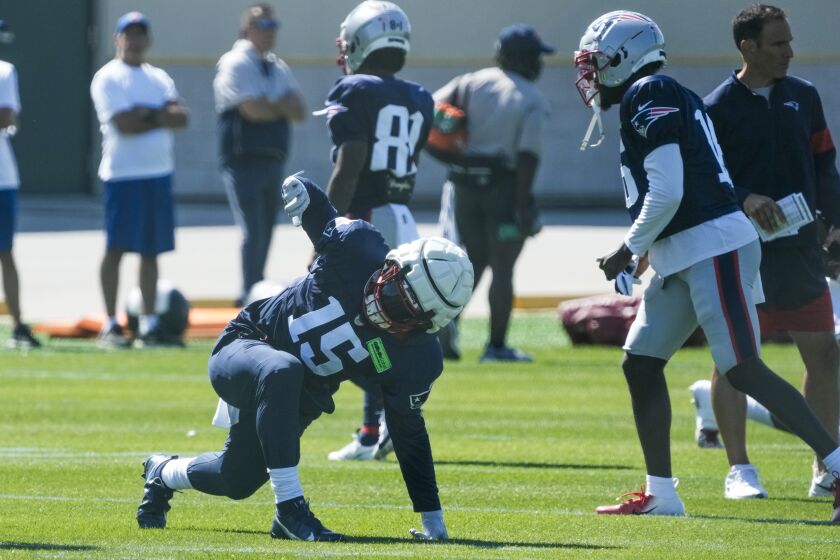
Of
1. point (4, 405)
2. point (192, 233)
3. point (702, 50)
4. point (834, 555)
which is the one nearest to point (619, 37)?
point (834, 555)

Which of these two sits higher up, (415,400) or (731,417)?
(415,400)

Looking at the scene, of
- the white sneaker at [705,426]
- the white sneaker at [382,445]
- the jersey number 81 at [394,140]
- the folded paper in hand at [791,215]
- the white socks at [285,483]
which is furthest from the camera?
the white sneaker at [705,426]

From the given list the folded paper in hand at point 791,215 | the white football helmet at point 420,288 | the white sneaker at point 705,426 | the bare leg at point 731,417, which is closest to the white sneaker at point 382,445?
the white sneaker at point 705,426

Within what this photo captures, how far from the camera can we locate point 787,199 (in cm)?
774

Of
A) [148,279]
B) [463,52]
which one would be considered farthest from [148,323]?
[463,52]

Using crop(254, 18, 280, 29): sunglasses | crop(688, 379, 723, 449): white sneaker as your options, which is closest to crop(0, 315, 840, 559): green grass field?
crop(688, 379, 723, 449): white sneaker

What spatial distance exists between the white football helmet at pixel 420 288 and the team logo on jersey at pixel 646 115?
1039 millimetres

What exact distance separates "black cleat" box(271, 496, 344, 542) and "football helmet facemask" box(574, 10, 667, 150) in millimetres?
2152

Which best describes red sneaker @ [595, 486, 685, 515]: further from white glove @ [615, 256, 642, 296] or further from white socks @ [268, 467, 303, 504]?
white socks @ [268, 467, 303, 504]

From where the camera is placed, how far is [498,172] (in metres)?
13.5

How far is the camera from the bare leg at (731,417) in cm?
796

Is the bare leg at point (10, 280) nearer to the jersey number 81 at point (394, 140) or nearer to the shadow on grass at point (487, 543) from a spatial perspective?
the jersey number 81 at point (394, 140)

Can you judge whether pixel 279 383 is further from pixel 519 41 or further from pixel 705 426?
pixel 519 41

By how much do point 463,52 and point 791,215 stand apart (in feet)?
62.0
